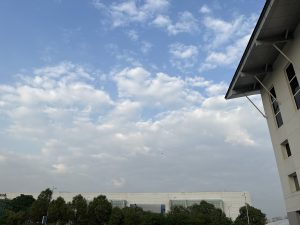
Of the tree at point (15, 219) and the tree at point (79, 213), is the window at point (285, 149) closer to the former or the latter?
the tree at point (79, 213)

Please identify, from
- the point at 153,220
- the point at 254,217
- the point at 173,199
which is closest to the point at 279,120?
the point at 153,220

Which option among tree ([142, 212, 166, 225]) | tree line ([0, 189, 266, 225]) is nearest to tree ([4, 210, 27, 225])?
tree line ([0, 189, 266, 225])

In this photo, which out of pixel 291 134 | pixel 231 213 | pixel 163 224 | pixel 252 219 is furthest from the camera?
pixel 231 213

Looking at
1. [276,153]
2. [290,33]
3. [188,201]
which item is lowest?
[276,153]

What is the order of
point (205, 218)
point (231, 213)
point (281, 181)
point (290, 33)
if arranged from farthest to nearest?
point (231, 213) < point (205, 218) < point (281, 181) < point (290, 33)

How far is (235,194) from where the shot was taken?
133 metres

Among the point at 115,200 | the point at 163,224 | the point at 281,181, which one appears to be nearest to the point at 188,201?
the point at 115,200

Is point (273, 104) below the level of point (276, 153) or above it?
above

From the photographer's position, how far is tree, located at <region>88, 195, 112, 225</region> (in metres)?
75.9

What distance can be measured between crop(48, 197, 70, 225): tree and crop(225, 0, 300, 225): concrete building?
191 feet

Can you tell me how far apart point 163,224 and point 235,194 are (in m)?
71.1

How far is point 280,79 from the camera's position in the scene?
21562 millimetres

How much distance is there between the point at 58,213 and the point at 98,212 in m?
8.87

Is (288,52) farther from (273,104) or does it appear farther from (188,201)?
(188,201)
